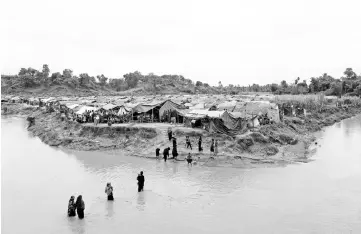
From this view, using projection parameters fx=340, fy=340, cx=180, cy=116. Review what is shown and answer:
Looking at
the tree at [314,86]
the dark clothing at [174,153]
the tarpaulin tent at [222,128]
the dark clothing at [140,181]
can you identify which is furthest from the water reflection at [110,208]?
the tree at [314,86]

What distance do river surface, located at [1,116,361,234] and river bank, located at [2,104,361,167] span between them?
1.19 meters

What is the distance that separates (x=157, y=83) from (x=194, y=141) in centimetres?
6936

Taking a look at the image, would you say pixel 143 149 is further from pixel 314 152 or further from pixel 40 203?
pixel 314 152

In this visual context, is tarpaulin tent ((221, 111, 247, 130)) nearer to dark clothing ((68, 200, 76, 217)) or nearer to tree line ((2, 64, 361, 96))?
dark clothing ((68, 200, 76, 217))

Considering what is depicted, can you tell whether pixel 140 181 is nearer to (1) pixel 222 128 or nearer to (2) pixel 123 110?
(1) pixel 222 128

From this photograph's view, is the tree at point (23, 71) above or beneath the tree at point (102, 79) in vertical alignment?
above

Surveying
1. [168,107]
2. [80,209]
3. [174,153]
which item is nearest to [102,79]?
[168,107]

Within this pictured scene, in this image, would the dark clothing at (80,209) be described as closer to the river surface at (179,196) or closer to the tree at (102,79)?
the river surface at (179,196)

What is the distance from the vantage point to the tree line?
7056 cm

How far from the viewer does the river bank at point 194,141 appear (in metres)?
18.8

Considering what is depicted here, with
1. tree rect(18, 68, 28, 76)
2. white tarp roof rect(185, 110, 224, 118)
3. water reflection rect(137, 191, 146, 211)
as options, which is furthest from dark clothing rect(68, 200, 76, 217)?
tree rect(18, 68, 28, 76)

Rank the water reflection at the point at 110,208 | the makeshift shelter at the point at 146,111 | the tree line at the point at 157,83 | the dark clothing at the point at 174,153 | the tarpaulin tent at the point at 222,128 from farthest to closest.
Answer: the tree line at the point at 157,83
the makeshift shelter at the point at 146,111
the tarpaulin tent at the point at 222,128
the dark clothing at the point at 174,153
the water reflection at the point at 110,208

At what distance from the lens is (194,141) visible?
21078mm

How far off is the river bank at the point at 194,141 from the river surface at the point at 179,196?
1.19 meters
